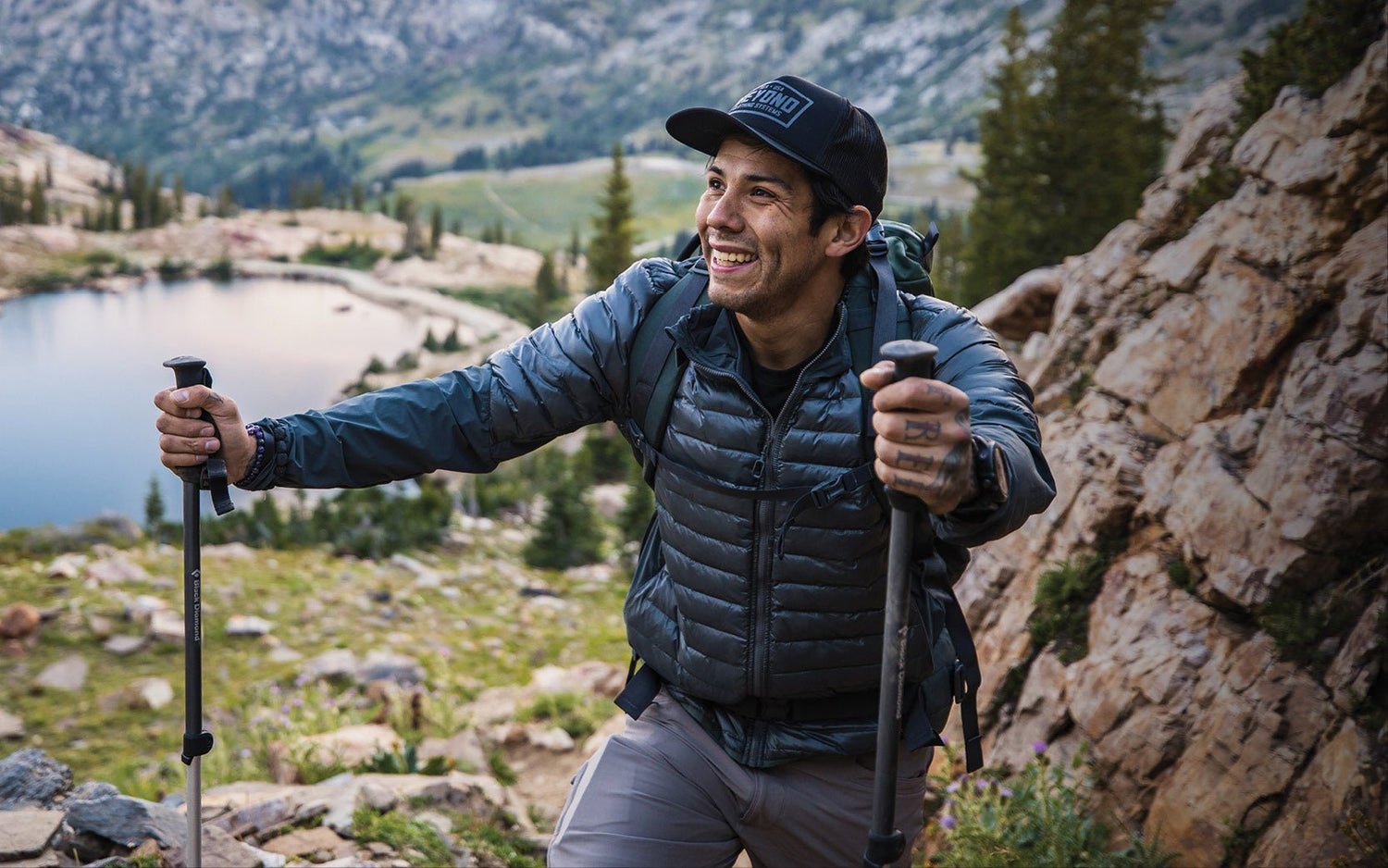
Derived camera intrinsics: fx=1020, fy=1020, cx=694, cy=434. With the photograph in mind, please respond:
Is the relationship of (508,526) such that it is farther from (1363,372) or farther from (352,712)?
(1363,372)

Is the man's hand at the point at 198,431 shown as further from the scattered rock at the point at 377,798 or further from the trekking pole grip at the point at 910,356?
the scattered rock at the point at 377,798

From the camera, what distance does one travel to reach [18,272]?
60969mm

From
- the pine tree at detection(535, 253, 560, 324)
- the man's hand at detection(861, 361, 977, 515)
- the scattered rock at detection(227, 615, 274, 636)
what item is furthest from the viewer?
the pine tree at detection(535, 253, 560, 324)

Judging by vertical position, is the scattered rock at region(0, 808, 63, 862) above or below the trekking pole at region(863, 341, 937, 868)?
below

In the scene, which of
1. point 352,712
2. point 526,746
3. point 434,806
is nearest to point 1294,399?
point 434,806

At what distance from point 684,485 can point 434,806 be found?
384cm

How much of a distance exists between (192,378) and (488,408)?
104 centimetres

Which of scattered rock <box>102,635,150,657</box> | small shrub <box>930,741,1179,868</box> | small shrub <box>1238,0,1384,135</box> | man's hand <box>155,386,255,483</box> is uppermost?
small shrub <box>1238,0,1384,135</box>

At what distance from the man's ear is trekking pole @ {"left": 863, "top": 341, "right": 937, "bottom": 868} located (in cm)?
96

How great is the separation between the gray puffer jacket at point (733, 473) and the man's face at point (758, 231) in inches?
8.6

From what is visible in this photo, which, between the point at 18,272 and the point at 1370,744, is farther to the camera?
the point at 18,272

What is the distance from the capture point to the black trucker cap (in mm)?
3617

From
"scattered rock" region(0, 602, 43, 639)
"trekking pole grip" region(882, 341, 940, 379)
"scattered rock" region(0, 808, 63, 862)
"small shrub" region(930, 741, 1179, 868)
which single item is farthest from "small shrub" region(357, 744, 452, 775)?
"scattered rock" region(0, 602, 43, 639)

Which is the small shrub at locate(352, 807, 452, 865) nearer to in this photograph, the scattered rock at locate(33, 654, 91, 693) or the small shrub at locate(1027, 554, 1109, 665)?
the small shrub at locate(1027, 554, 1109, 665)
